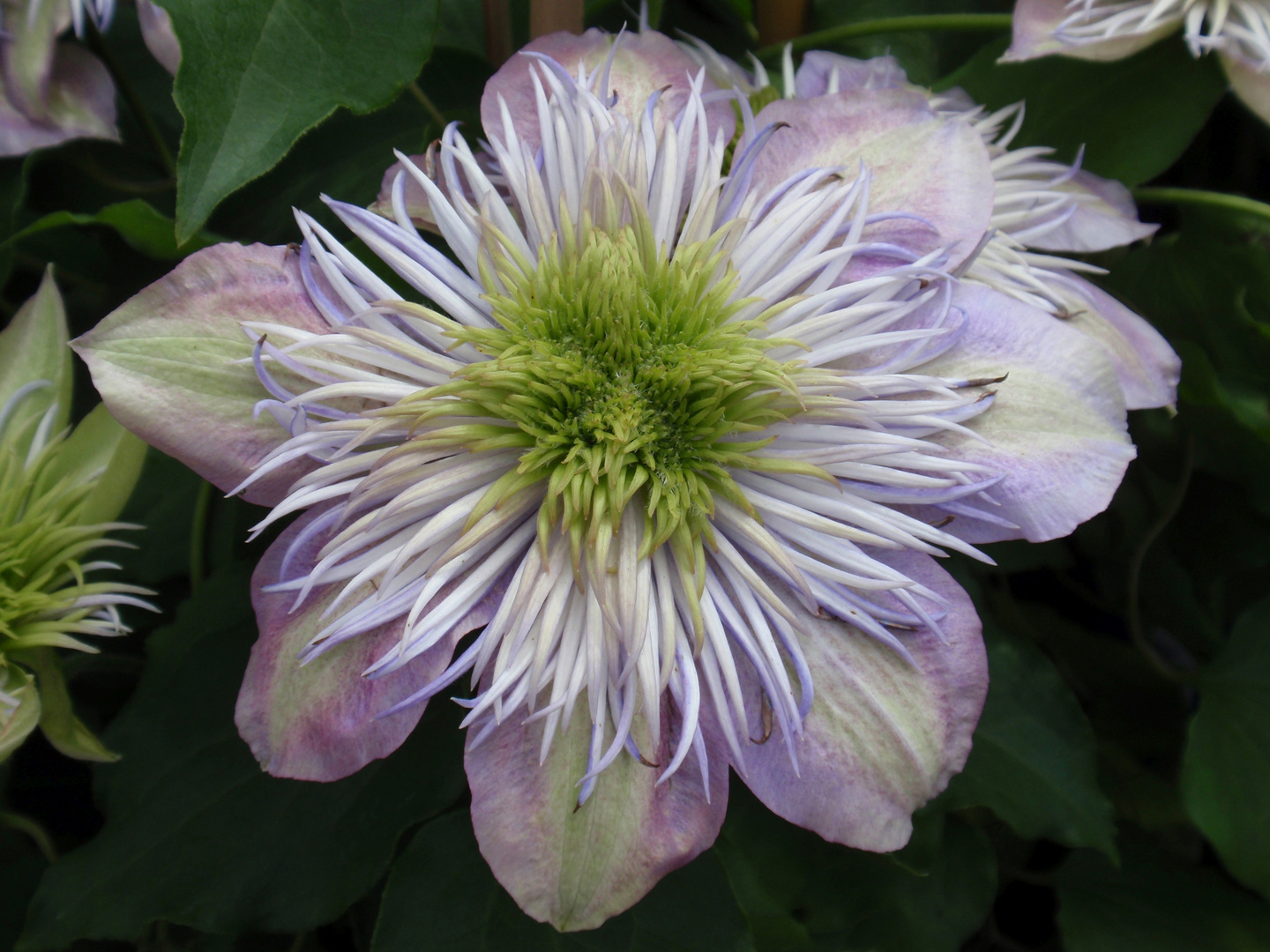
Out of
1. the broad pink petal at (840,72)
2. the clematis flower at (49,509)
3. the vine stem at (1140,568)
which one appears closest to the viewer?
the clematis flower at (49,509)

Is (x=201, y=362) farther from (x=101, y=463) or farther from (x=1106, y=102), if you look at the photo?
(x=1106, y=102)

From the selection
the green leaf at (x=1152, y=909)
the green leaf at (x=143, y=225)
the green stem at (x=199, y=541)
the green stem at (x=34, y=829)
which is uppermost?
the green leaf at (x=143, y=225)

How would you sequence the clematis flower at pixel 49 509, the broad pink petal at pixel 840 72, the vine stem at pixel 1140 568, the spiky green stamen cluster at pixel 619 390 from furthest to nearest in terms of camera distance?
1. the vine stem at pixel 1140 568
2. the broad pink petal at pixel 840 72
3. the clematis flower at pixel 49 509
4. the spiky green stamen cluster at pixel 619 390

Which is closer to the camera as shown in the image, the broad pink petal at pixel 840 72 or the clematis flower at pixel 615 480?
the clematis flower at pixel 615 480

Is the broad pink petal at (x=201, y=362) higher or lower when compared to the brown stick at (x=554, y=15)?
lower

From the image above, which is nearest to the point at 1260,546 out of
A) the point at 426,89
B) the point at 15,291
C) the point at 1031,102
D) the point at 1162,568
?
the point at 1162,568

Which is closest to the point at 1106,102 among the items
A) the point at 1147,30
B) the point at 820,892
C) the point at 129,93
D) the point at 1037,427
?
the point at 1147,30

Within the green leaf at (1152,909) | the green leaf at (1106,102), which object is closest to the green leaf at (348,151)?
the green leaf at (1106,102)

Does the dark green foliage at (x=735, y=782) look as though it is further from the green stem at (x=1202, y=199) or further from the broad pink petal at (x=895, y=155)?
the broad pink petal at (x=895, y=155)
